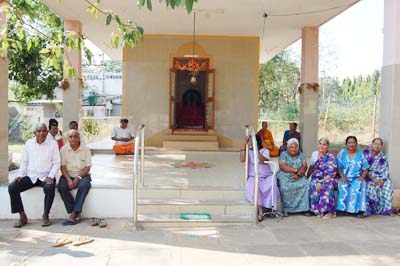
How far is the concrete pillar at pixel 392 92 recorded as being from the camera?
16.9ft

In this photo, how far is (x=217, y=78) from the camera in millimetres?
10875

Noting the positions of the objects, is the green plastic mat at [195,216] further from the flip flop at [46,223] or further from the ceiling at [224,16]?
the ceiling at [224,16]

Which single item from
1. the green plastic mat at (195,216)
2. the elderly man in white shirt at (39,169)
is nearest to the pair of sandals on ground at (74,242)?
the elderly man in white shirt at (39,169)

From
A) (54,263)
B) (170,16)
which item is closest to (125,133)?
(170,16)

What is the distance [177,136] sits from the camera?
10641 millimetres

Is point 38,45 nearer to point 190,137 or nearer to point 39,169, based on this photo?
point 39,169

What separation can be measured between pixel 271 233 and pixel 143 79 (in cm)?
725

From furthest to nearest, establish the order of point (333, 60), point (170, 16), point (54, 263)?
point (333, 60) → point (170, 16) → point (54, 263)

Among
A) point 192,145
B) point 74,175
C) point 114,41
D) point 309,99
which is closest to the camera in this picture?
point 114,41

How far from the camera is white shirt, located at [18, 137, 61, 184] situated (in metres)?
4.70

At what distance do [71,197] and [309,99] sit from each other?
607cm

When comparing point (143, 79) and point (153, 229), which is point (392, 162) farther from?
point (143, 79)

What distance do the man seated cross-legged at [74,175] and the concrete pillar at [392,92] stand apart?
370 centimetres

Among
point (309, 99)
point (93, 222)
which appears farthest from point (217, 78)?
point (93, 222)
